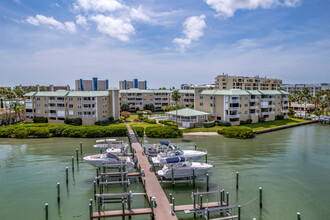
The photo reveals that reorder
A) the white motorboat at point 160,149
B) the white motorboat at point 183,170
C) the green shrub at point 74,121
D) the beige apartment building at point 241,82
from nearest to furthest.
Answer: the white motorboat at point 183,170 < the white motorboat at point 160,149 < the green shrub at point 74,121 < the beige apartment building at point 241,82

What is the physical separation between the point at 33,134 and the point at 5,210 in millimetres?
37955

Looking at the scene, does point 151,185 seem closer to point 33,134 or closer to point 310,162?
point 310,162

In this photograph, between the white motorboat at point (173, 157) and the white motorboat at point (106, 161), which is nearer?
the white motorboat at point (173, 157)

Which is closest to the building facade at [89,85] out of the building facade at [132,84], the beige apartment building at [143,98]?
the building facade at [132,84]

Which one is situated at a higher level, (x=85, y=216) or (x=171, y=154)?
(x=171, y=154)

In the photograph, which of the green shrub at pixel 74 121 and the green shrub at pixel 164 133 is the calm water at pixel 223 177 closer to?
the green shrub at pixel 164 133

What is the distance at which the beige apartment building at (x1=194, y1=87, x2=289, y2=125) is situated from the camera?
71.6 meters

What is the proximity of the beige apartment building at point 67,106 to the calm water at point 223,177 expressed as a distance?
49.2 ft

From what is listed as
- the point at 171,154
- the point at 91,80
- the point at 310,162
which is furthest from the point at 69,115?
the point at 91,80

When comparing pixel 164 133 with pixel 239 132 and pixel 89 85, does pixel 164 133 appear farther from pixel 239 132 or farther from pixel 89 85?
pixel 89 85

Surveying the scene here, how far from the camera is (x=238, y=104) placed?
72812 millimetres

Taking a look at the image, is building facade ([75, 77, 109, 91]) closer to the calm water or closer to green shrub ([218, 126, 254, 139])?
the calm water

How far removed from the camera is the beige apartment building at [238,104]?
71562 mm

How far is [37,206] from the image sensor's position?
86.5 feet
